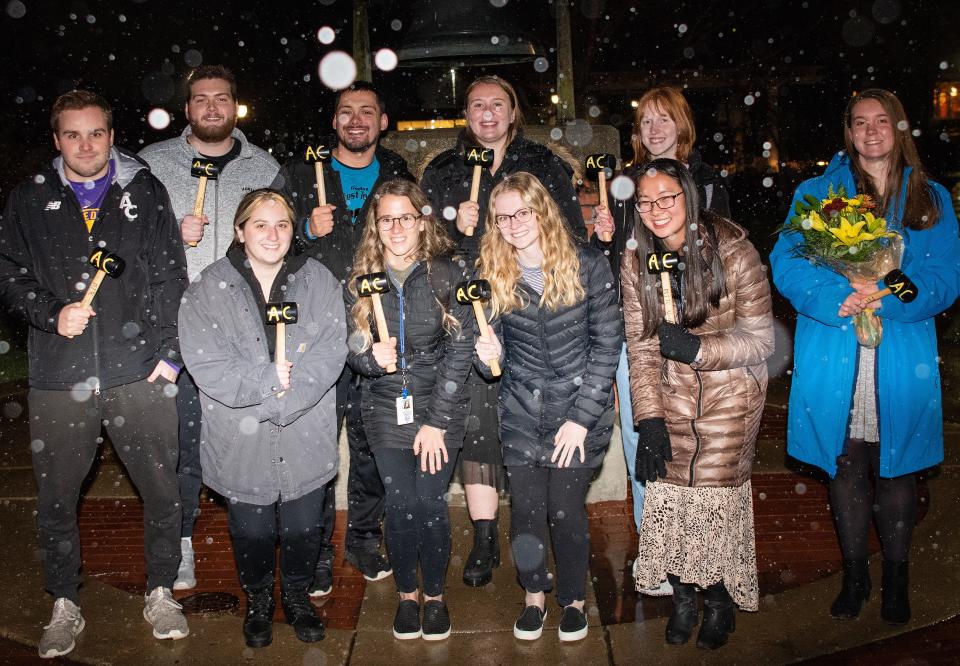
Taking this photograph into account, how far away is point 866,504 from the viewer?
→ 454cm

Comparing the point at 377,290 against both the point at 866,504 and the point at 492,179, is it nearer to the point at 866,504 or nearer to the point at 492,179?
the point at 492,179

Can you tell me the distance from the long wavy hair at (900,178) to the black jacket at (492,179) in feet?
4.77

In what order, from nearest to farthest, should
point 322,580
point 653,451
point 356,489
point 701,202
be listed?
point 653,451
point 701,202
point 322,580
point 356,489

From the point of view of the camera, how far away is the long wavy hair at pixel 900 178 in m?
4.42

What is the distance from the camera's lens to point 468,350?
4426 millimetres

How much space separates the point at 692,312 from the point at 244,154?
2717 mm

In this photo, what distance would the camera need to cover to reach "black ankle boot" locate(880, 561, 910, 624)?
4438 millimetres

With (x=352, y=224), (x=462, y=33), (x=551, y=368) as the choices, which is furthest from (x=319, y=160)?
(x=551, y=368)

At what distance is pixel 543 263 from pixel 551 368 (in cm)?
50

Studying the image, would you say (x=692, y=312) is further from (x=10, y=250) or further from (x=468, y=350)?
(x=10, y=250)

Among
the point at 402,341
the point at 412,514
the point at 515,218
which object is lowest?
the point at 412,514

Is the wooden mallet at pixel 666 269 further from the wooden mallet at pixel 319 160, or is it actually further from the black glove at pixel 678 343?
the wooden mallet at pixel 319 160

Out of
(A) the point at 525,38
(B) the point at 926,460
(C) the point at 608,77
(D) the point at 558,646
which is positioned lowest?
(D) the point at 558,646

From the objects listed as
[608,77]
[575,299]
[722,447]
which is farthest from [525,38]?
[608,77]
